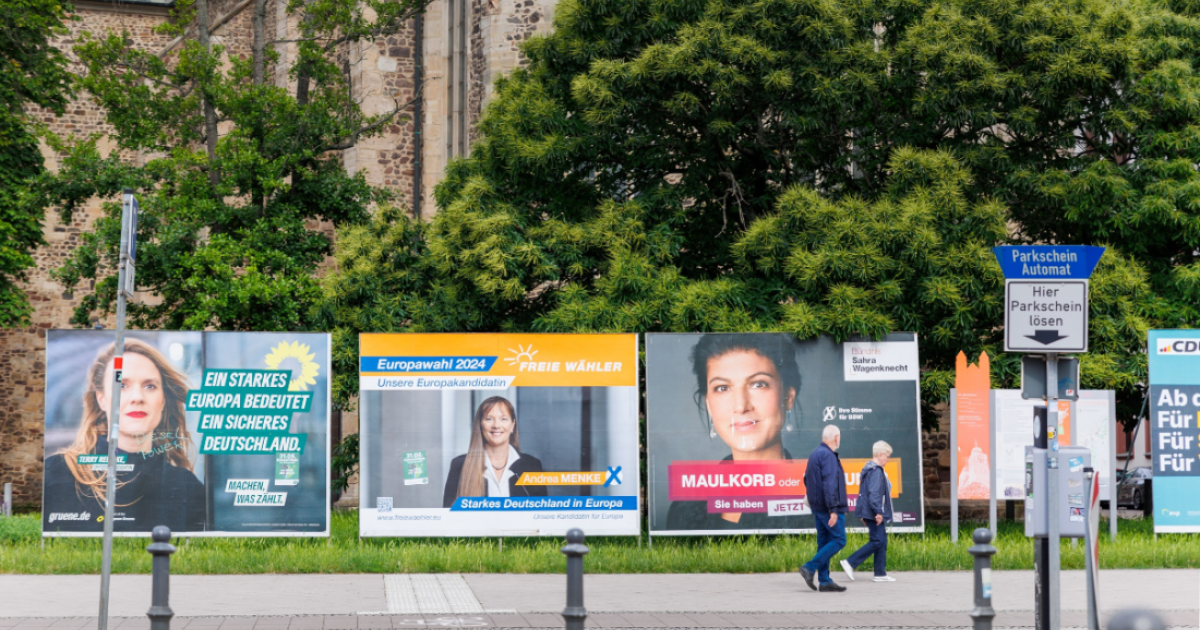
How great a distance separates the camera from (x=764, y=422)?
13305 millimetres

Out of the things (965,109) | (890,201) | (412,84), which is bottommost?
(890,201)

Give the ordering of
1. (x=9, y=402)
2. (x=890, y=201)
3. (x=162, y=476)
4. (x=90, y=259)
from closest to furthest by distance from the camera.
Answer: (x=162, y=476)
(x=890, y=201)
(x=90, y=259)
(x=9, y=402)

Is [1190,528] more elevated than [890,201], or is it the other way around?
[890,201]

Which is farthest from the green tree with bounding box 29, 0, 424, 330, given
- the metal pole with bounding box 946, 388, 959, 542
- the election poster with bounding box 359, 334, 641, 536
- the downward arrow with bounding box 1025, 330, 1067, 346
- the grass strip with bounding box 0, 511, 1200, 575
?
the downward arrow with bounding box 1025, 330, 1067, 346

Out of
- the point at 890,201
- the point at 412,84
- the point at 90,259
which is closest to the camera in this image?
the point at 890,201

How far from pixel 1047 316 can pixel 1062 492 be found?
1.11 metres

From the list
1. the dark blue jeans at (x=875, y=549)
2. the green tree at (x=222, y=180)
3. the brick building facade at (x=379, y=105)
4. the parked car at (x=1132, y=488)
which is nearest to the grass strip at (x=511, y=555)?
the dark blue jeans at (x=875, y=549)

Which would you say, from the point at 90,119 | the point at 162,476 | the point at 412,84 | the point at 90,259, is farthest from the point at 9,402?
the point at 162,476

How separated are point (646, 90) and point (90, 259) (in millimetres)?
10819

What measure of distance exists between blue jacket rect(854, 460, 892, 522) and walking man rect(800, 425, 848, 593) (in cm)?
42

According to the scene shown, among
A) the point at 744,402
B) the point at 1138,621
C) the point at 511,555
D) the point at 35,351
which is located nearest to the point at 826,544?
the point at 744,402

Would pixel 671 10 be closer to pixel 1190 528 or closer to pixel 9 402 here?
pixel 1190 528

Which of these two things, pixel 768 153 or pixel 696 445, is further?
pixel 768 153

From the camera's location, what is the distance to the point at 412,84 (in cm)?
2600
